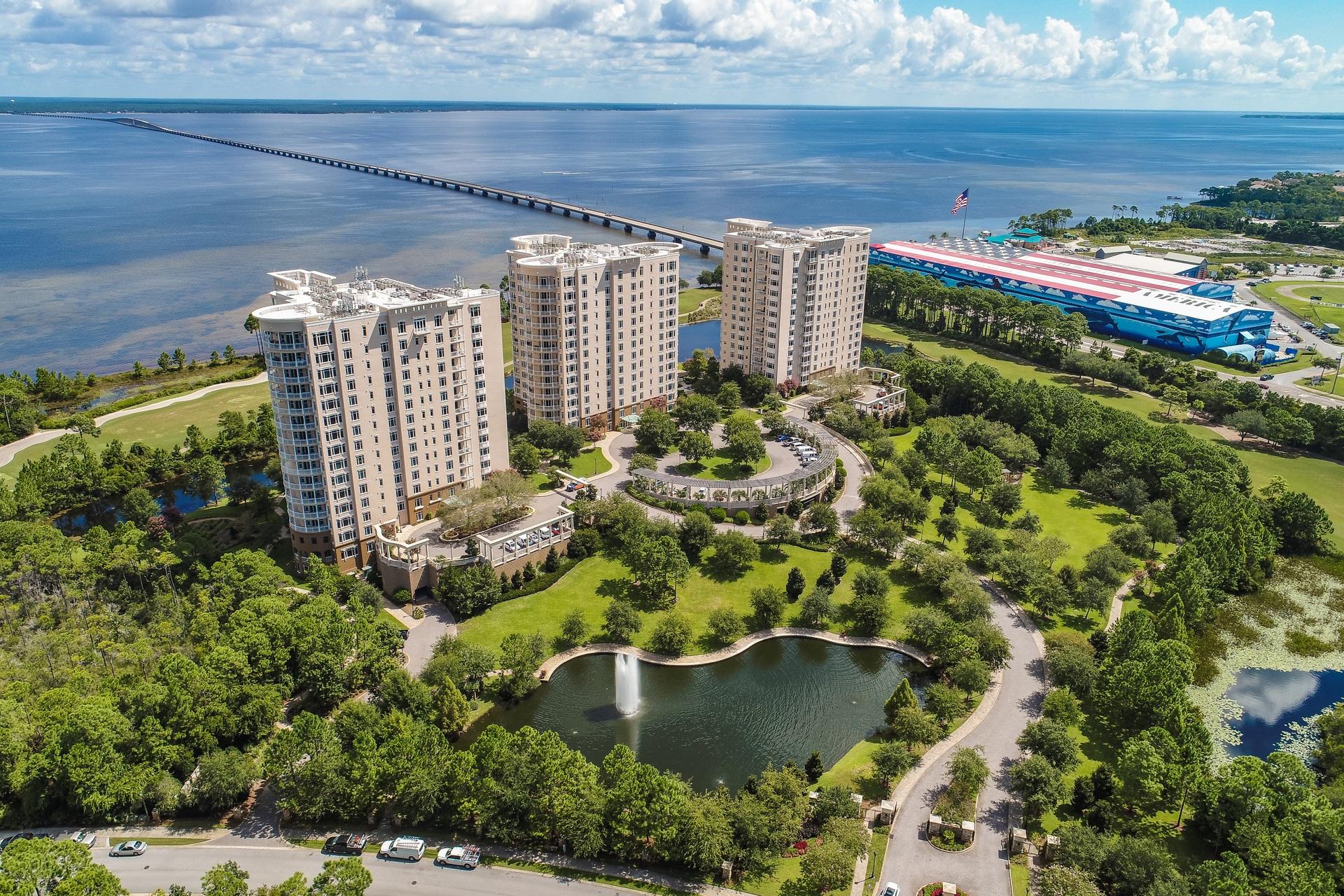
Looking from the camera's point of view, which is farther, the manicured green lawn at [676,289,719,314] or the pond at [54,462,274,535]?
the manicured green lawn at [676,289,719,314]

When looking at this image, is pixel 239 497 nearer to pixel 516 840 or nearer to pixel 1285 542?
pixel 516 840

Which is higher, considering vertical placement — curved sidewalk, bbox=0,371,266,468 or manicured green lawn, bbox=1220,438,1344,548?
curved sidewalk, bbox=0,371,266,468

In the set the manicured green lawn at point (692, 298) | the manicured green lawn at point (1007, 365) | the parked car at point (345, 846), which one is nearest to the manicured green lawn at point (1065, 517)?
the manicured green lawn at point (1007, 365)

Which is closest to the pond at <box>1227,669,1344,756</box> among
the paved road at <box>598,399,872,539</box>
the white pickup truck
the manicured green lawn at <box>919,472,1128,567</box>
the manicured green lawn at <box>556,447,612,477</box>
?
the manicured green lawn at <box>919,472,1128,567</box>

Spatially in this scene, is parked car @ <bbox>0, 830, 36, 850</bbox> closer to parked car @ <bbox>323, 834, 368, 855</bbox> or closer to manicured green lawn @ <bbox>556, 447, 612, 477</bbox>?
parked car @ <bbox>323, 834, 368, 855</bbox>

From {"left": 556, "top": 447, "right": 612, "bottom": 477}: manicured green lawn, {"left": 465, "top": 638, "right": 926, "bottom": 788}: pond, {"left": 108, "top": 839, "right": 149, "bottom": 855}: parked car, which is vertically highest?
{"left": 556, "top": 447, "right": 612, "bottom": 477}: manicured green lawn

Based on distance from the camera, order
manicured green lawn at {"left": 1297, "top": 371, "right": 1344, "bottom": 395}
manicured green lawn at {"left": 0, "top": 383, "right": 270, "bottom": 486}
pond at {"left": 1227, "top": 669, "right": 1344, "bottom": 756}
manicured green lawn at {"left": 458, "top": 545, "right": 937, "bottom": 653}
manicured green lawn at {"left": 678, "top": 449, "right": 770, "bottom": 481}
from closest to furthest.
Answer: pond at {"left": 1227, "top": 669, "right": 1344, "bottom": 756}
manicured green lawn at {"left": 458, "top": 545, "right": 937, "bottom": 653}
manicured green lawn at {"left": 678, "top": 449, "right": 770, "bottom": 481}
manicured green lawn at {"left": 0, "top": 383, "right": 270, "bottom": 486}
manicured green lawn at {"left": 1297, "top": 371, "right": 1344, "bottom": 395}

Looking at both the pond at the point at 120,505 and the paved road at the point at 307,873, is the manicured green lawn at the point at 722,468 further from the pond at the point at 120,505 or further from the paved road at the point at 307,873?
the paved road at the point at 307,873
